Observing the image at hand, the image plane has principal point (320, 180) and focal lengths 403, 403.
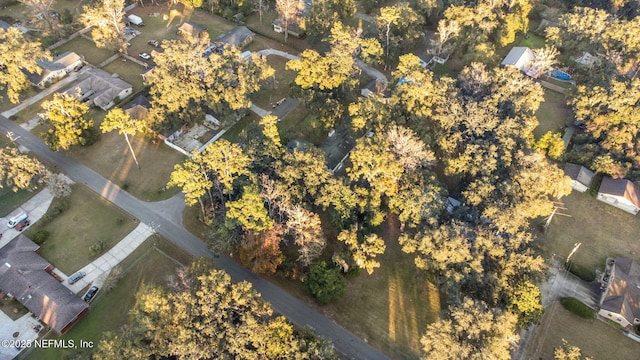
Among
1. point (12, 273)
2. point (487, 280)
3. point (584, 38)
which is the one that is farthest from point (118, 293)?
point (584, 38)

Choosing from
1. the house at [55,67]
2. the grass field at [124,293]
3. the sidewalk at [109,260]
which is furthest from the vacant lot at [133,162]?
the house at [55,67]

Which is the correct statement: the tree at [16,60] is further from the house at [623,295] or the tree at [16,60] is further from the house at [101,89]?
the house at [623,295]

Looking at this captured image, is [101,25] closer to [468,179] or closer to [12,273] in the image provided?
[12,273]

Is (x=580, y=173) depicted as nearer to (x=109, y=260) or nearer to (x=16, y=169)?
(x=109, y=260)

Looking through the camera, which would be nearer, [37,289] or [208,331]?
[208,331]

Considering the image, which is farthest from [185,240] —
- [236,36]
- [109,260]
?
[236,36]
